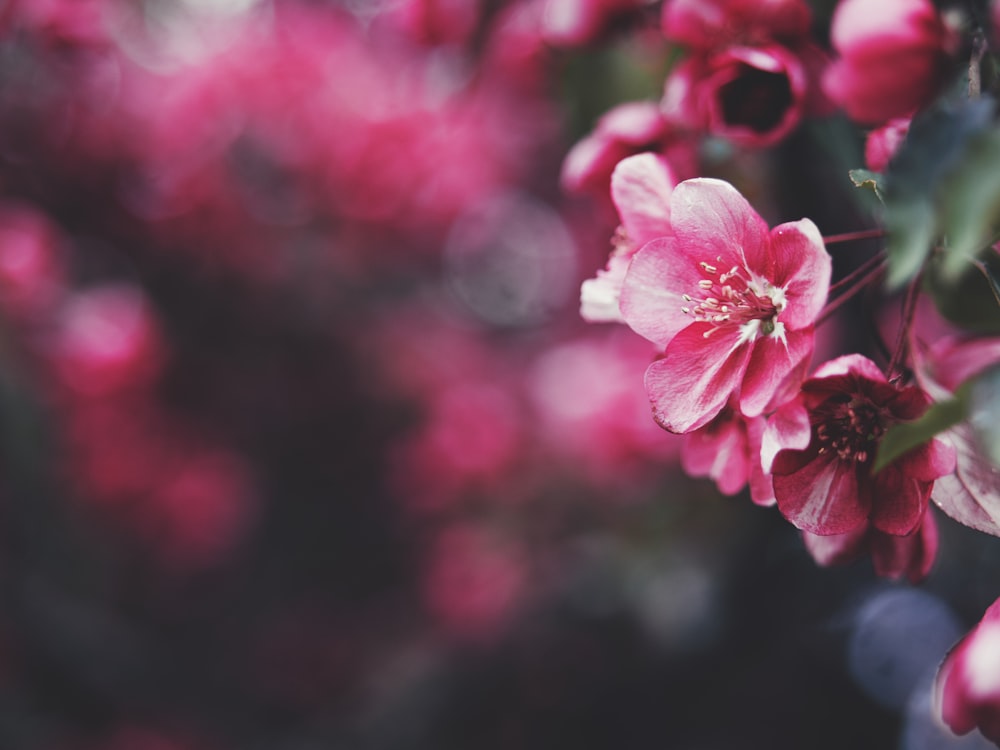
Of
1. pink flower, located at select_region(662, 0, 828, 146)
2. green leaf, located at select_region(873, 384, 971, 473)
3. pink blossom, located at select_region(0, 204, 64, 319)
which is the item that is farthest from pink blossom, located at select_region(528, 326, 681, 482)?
pink blossom, located at select_region(0, 204, 64, 319)

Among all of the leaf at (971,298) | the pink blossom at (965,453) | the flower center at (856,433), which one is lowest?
the pink blossom at (965,453)

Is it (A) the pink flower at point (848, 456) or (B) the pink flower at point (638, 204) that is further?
(B) the pink flower at point (638, 204)

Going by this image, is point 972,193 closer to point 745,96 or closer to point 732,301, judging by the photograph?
point 732,301

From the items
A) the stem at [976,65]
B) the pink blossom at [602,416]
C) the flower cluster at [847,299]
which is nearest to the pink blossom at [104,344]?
the pink blossom at [602,416]

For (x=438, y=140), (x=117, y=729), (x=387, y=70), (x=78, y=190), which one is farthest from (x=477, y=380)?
(x=117, y=729)

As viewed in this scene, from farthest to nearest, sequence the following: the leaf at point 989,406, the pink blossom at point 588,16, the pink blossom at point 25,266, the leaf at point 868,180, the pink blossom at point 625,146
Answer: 1. the pink blossom at point 25,266
2. the pink blossom at point 588,16
3. the pink blossom at point 625,146
4. the leaf at point 868,180
5. the leaf at point 989,406

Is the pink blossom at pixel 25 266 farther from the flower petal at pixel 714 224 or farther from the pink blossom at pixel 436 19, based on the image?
the flower petal at pixel 714 224

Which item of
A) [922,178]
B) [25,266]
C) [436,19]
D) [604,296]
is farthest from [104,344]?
[922,178]
